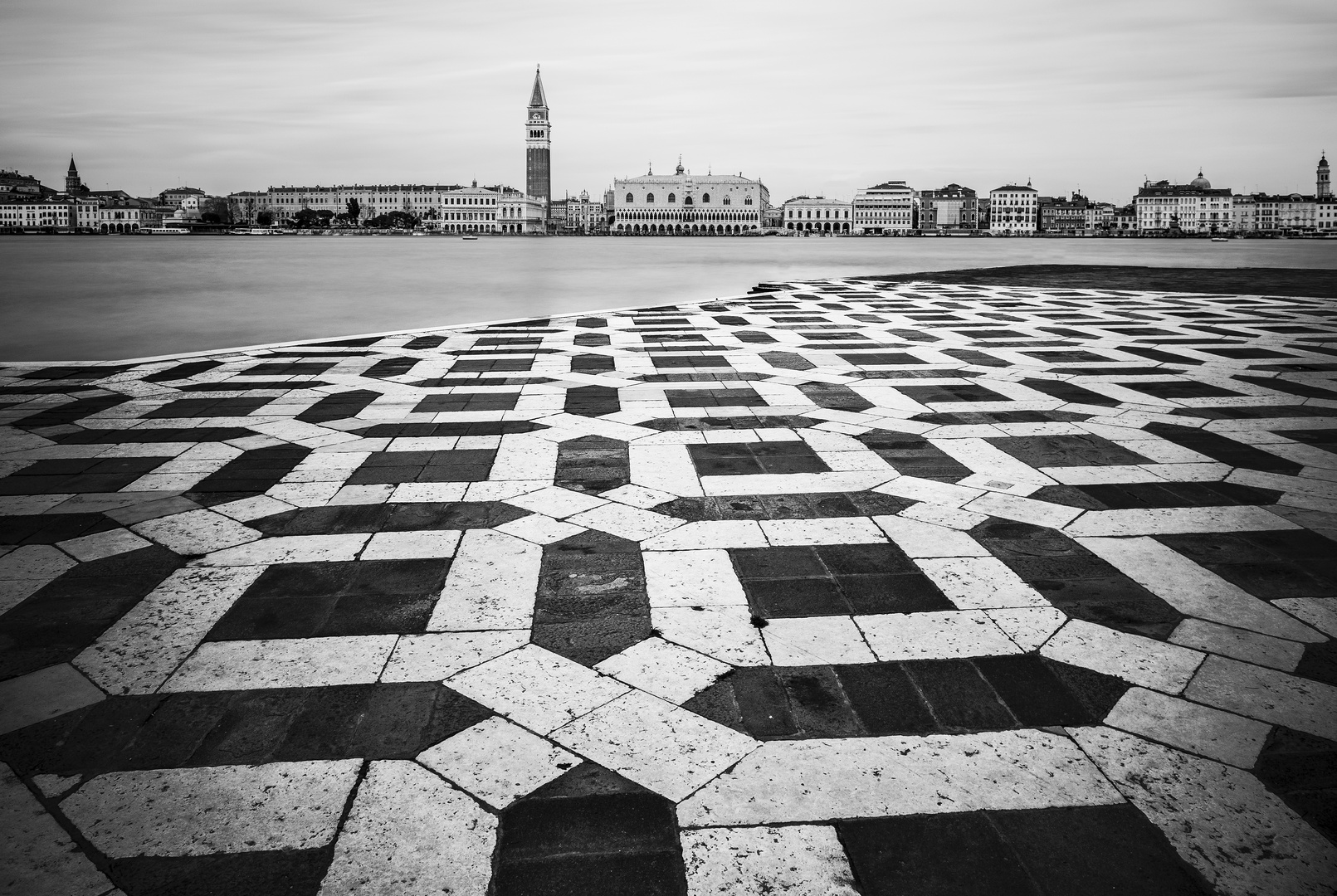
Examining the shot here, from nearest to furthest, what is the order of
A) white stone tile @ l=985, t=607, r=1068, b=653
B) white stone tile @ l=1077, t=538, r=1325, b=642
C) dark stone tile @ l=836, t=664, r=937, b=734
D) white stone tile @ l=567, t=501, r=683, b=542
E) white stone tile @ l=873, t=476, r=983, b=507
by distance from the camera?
1. dark stone tile @ l=836, t=664, r=937, b=734
2. white stone tile @ l=985, t=607, r=1068, b=653
3. white stone tile @ l=1077, t=538, r=1325, b=642
4. white stone tile @ l=567, t=501, r=683, b=542
5. white stone tile @ l=873, t=476, r=983, b=507

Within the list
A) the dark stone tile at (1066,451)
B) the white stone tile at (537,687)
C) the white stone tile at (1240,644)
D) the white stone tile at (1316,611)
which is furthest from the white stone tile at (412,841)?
the dark stone tile at (1066,451)

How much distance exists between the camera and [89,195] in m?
153

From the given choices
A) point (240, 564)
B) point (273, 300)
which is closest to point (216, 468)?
point (240, 564)

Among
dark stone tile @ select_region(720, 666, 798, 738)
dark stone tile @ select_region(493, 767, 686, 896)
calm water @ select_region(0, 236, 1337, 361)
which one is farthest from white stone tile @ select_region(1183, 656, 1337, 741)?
calm water @ select_region(0, 236, 1337, 361)

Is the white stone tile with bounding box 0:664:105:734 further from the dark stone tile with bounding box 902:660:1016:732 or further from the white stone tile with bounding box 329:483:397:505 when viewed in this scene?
the dark stone tile with bounding box 902:660:1016:732

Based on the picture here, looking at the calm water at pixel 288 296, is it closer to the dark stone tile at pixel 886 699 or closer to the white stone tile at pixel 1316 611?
the dark stone tile at pixel 886 699

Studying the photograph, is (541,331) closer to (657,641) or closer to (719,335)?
(719,335)

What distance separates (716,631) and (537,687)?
59 cm

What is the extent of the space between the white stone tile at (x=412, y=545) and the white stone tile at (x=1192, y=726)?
89.8 inches

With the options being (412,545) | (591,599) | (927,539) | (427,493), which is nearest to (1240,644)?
(927,539)

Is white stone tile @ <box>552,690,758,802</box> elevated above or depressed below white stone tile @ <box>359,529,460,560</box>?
below

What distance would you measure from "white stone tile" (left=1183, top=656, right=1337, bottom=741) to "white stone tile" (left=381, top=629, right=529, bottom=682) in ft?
6.21

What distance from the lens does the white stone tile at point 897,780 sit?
74.0 inches

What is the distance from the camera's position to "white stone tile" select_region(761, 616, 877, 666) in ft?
8.21
